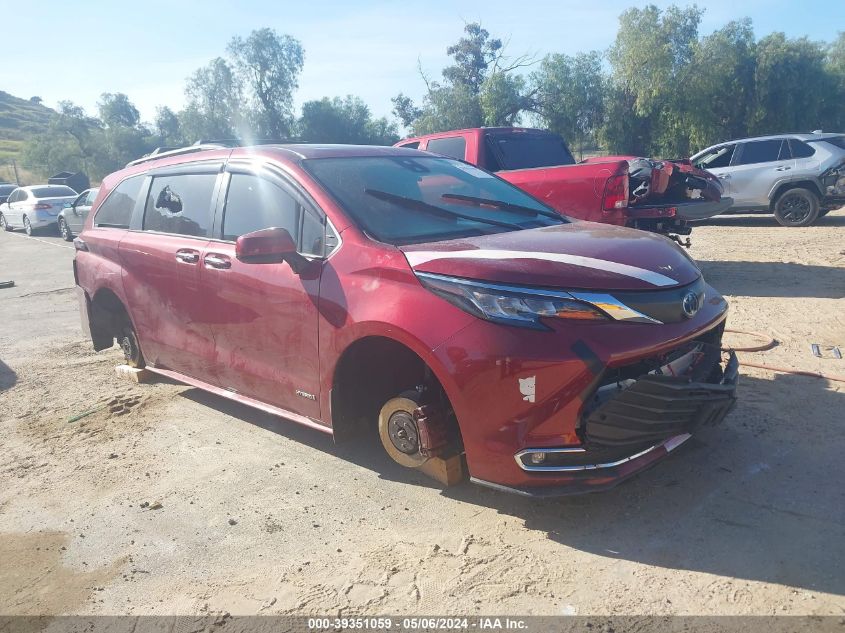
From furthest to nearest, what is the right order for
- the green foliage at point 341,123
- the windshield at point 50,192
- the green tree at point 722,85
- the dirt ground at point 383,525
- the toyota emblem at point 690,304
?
the green foliage at point 341,123, the green tree at point 722,85, the windshield at point 50,192, the toyota emblem at point 690,304, the dirt ground at point 383,525

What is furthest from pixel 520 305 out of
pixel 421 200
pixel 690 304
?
pixel 421 200

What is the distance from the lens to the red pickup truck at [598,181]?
769cm

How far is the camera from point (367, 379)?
3764mm

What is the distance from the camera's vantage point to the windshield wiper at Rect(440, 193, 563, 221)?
4.23m

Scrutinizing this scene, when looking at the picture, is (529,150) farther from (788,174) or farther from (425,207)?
(788,174)

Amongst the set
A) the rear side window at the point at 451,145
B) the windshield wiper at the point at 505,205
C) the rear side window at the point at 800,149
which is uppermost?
the rear side window at the point at 451,145

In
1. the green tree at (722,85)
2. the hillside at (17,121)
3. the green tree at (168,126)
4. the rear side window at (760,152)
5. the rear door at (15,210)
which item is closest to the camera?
the rear side window at (760,152)

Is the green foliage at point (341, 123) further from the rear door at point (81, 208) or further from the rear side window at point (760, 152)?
the rear side window at point (760, 152)

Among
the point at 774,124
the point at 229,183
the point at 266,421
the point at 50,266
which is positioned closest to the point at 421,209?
the point at 229,183

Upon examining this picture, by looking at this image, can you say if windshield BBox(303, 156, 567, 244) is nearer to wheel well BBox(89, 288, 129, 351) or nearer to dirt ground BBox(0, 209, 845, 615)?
dirt ground BBox(0, 209, 845, 615)

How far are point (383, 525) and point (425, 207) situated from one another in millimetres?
1801

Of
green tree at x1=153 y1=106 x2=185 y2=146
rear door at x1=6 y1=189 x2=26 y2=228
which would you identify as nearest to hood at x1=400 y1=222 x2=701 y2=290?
rear door at x1=6 y1=189 x2=26 y2=228

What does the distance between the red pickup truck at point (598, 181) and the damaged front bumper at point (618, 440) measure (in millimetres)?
4013

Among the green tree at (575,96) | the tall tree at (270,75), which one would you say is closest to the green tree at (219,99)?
the tall tree at (270,75)
